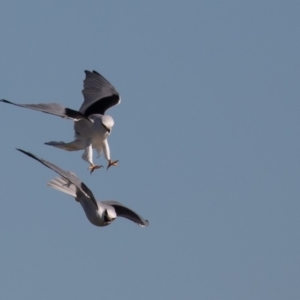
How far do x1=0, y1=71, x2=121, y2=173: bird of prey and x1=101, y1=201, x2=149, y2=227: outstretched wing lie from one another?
6.73ft

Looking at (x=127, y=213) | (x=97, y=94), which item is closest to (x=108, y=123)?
(x=97, y=94)

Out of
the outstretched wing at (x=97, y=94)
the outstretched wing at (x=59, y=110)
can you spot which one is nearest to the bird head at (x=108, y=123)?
the outstretched wing at (x=59, y=110)

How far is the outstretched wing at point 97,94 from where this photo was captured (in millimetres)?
21469

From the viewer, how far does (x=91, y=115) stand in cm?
2081

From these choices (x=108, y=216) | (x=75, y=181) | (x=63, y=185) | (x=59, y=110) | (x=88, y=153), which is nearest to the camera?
(x=75, y=181)

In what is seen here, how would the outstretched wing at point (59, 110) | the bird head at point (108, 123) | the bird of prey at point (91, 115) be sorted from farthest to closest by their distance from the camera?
the bird head at point (108, 123) < the bird of prey at point (91, 115) < the outstretched wing at point (59, 110)

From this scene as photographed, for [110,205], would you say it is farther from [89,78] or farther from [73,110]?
[89,78]

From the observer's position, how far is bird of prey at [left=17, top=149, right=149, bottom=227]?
54.6 ft

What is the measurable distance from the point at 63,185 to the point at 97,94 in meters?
4.22

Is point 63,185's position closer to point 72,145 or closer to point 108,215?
point 108,215

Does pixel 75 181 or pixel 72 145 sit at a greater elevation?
pixel 72 145

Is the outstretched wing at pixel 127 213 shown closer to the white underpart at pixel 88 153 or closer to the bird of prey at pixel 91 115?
the bird of prey at pixel 91 115

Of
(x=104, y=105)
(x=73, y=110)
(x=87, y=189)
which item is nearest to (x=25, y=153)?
(x=87, y=189)

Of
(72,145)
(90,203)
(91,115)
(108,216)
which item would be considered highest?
(91,115)
